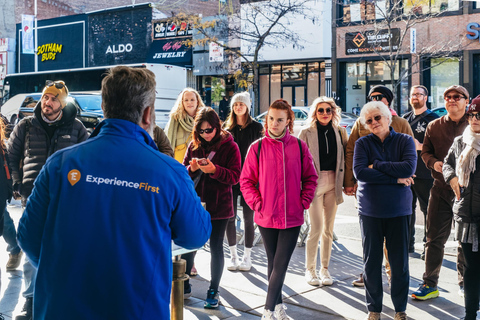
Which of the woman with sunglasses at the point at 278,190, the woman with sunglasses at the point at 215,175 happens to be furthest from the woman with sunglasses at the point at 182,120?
the woman with sunglasses at the point at 278,190

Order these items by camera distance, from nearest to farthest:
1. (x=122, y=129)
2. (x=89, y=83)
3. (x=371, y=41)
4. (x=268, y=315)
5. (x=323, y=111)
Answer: (x=122, y=129) → (x=268, y=315) → (x=323, y=111) → (x=89, y=83) → (x=371, y=41)

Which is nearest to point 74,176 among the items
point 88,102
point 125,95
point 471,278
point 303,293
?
point 125,95

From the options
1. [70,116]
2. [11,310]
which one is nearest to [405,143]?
[70,116]

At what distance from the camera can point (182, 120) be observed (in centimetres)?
689

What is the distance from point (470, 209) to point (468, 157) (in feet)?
1.34

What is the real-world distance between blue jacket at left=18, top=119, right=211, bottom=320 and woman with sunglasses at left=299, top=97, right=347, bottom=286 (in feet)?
13.0

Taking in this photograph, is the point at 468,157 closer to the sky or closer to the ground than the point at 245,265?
closer to the sky

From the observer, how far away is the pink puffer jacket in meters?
4.89

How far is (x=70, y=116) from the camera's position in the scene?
211 inches

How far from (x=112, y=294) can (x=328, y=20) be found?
31218 mm

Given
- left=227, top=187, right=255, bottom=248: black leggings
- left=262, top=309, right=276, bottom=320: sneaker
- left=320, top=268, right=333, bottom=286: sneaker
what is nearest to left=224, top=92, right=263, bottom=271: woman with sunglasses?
left=227, top=187, right=255, bottom=248: black leggings

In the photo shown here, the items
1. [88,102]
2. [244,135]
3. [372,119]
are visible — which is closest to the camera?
[372,119]

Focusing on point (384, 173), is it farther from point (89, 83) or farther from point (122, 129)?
point (89, 83)

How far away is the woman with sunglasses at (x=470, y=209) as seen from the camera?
4.46m
